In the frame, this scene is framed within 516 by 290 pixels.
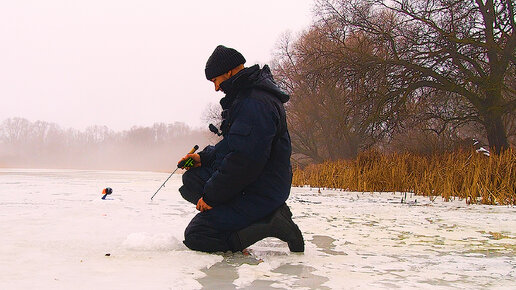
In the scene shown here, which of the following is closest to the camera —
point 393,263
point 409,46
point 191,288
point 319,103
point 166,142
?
point 191,288

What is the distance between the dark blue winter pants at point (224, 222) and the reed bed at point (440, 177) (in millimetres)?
4159

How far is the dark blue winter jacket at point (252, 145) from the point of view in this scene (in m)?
2.10

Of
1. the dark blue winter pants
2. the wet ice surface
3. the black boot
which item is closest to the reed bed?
the wet ice surface

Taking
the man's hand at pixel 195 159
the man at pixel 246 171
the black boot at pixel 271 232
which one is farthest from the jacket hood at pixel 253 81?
the black boot at pixel 271 232

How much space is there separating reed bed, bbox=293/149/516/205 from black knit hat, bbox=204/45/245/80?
4247 millimetres

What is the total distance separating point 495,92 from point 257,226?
9.64 metres

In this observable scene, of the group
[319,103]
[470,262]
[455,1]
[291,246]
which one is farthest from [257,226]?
[319,103]

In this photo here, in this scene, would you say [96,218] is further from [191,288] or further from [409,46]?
[409,46]

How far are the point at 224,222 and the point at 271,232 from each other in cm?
25

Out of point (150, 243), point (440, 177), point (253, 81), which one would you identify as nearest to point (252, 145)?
point (253, 81)

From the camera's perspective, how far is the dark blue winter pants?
2189mm

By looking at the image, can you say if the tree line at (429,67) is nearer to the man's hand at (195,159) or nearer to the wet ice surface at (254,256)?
the wet ice surface at (254,256)

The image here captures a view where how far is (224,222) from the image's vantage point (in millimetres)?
2191

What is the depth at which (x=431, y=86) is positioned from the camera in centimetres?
1091
